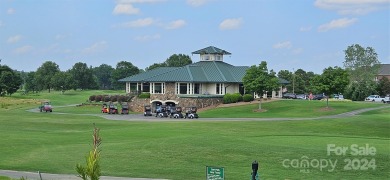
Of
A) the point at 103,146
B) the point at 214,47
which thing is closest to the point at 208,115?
the point at 214,47

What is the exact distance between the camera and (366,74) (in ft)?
379

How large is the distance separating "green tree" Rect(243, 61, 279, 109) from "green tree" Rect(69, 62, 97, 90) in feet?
335

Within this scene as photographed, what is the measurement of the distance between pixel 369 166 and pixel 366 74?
93.9 m

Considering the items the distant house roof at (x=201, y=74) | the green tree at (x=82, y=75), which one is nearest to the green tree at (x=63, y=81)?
the green tree at (x=82, y=75)

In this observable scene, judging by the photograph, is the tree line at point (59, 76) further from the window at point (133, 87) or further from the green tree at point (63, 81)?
the window at point (133, 87)

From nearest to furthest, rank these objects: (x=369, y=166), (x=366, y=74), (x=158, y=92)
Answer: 1. (x=369, y=166)
2. (x=158, y=92)
3. (x=366, y=74)

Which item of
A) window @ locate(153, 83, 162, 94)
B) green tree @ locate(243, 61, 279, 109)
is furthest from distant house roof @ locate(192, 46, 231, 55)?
green tree @ locate(243, 61, 279, 109)

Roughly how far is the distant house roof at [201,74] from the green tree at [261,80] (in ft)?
37.5

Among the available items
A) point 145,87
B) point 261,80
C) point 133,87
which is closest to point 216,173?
point 261,80

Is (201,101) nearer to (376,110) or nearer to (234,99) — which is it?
(234,99)

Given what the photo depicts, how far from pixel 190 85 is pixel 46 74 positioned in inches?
3944

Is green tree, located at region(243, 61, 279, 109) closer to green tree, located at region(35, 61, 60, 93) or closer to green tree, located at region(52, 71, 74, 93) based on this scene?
green tree, located at region(52, 71, 74, 93)

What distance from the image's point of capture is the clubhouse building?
287 feet

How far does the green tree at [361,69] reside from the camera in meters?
114
